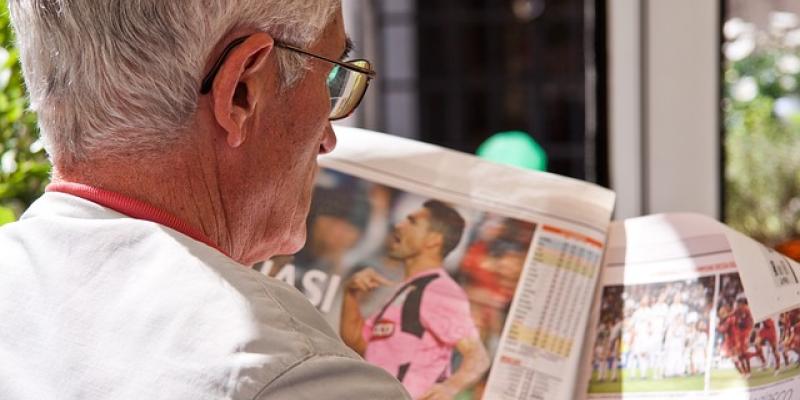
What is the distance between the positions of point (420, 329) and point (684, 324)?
0.69ft

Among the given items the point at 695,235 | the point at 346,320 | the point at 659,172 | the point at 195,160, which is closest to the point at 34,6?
the point at 195,160

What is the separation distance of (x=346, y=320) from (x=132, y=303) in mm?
387

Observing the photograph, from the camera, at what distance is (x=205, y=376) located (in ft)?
1.49

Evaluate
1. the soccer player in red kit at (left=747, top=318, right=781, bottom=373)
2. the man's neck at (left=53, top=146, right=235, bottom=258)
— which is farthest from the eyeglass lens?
the soccer player in red kit at (left=747, top=318, right=781, bottom=373)

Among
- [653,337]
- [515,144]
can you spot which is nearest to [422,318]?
[653,337]

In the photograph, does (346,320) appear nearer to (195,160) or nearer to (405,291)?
(405,291)

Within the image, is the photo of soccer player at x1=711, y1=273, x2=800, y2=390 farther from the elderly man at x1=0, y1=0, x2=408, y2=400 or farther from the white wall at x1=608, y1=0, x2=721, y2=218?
the white wall at x1=608, y1=0, x2=721, y2=218

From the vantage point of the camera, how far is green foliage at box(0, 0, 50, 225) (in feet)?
3.12

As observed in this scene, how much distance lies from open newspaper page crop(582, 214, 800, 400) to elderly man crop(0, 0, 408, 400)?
0.27 metres

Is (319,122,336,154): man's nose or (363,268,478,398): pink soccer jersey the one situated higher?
(319,122,336,154): man's nose

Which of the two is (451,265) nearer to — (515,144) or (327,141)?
(327,141)

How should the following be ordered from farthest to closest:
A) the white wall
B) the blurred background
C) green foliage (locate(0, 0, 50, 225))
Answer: the white wall → the blurred background → green foliage (locate(0, 0, 50, 225))

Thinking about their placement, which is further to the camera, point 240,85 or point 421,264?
point 421,264

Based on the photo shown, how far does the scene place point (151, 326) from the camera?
48 cm
